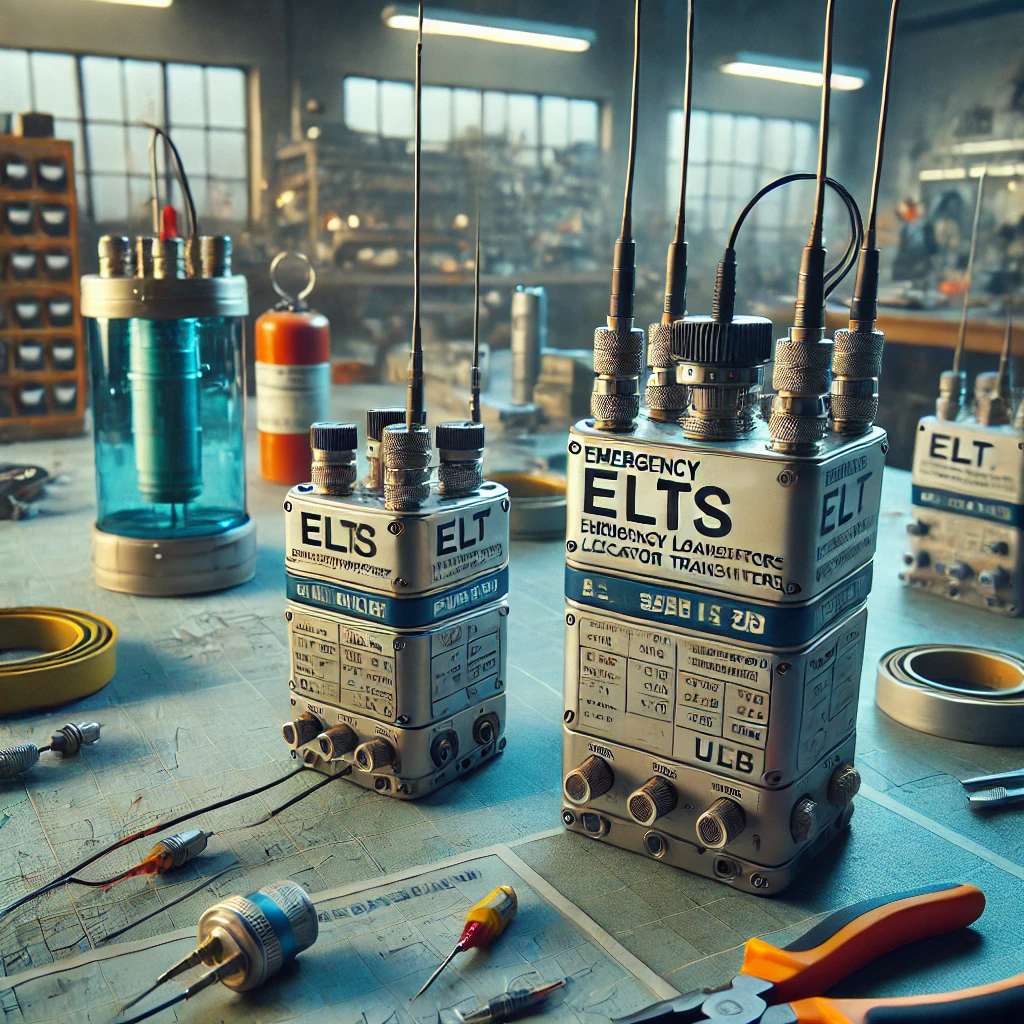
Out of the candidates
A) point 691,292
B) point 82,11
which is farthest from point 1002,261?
point 82,11

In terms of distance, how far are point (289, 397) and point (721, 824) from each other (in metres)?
2.58

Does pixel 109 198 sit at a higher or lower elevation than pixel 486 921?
higher

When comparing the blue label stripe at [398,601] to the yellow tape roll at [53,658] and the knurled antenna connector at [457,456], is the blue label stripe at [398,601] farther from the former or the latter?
the yellow tape roll at [53,658]

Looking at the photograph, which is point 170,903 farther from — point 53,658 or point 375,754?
point 53,658

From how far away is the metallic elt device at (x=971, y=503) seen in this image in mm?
2299

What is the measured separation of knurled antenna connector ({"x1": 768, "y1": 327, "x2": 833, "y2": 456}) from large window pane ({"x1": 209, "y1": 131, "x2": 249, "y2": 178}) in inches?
221

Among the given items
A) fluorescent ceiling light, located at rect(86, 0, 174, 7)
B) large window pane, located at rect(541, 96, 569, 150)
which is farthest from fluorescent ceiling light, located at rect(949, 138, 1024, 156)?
fluorescent ceiling light, located at rect(86, 0, 174, 7)

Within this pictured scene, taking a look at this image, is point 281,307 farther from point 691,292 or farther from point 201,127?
point 201,127

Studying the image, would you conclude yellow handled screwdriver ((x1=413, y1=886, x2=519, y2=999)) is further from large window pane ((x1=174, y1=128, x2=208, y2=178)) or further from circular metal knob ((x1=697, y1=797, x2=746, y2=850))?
large window pane ((x1=174, y1=128, x2=208, y2=178))

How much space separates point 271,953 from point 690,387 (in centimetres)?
79

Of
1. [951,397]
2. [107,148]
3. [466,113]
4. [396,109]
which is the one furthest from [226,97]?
[951,397]

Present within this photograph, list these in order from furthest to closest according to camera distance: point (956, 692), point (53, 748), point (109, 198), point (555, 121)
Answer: point (109, 198) → point (555, 121) → point (956, 692) → point (53, 748)

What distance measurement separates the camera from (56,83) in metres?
5.86

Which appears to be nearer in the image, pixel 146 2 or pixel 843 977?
pixel 843 977
